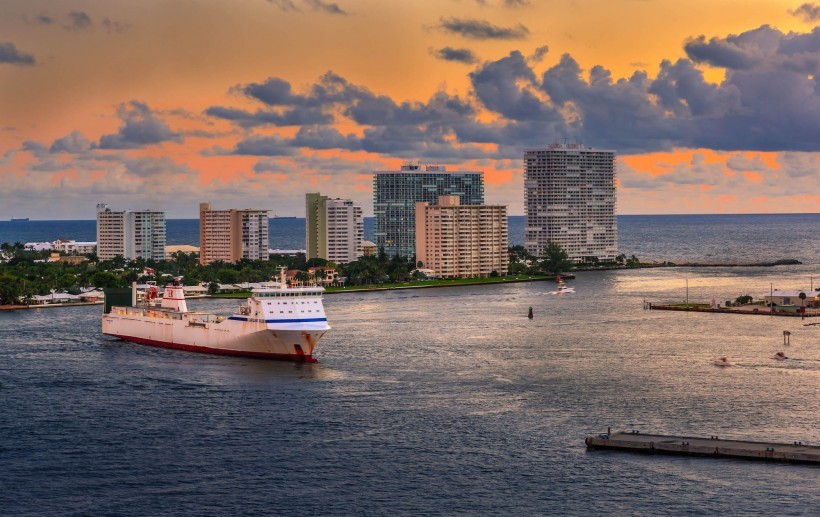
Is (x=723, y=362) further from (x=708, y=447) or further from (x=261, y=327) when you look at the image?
(x=261, y=327)

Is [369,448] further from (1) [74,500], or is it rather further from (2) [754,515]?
(2) [754,515]

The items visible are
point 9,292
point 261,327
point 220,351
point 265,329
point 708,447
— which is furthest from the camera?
point 9,292

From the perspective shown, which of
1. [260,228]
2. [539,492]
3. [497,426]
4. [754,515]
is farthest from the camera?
[260,228]

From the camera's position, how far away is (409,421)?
47.1 meters

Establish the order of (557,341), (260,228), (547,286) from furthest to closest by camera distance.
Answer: (260,228), (547,286), (557,341)

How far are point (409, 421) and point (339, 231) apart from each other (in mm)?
134022

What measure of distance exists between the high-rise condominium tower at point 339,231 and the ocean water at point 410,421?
97466mm

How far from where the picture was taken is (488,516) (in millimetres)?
35188

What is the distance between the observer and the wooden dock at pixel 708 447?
40000mm

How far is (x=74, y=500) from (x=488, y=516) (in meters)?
14.1

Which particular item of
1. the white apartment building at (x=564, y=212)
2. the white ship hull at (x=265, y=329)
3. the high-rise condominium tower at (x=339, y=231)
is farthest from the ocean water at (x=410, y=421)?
the white apartment building at (x=564, y=212)

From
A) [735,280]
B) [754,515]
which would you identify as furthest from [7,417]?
[735,280]

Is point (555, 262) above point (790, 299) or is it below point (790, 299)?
above

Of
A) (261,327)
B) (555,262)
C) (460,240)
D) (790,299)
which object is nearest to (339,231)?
(460,240)
